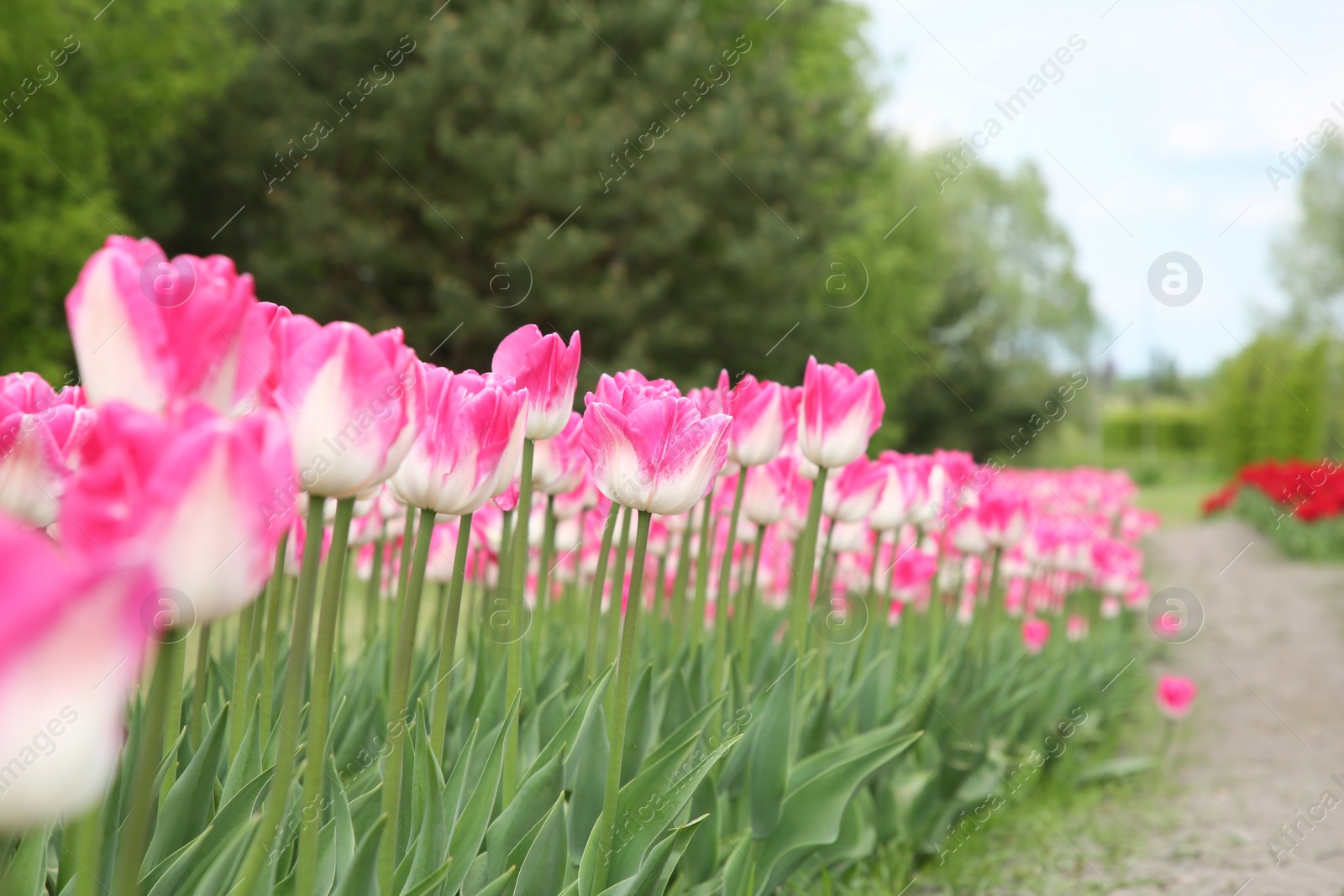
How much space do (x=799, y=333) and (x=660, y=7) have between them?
5.23 metres

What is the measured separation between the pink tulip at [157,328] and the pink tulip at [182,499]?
12 centimetres

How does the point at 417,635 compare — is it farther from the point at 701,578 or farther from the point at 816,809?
the point at 816,809

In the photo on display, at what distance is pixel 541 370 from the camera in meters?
1.63

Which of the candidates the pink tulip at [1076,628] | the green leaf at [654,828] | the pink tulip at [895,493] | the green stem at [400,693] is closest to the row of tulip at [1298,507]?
the pink tulip at [1076,628]

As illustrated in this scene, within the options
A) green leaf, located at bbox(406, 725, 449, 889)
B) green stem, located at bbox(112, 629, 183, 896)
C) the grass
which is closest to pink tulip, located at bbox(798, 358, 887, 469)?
green leaf, located at bbox(406, 725, 449, 889)

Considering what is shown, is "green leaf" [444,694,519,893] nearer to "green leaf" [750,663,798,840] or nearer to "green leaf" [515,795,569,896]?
"green leaf" [515,795,569,896]

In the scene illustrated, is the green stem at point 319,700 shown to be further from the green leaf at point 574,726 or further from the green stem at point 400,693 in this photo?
the green leaf at point 574,726

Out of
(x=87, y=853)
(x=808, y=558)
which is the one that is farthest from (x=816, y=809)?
(x=87, y=853)

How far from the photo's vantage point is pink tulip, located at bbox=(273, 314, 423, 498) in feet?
3.21

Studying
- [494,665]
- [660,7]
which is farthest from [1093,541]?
[660,7]

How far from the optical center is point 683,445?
1.46 metres

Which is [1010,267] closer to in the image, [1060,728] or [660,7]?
[660,7]

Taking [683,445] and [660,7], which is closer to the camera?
[683,445]

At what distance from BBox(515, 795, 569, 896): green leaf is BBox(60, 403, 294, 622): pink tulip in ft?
2.98
